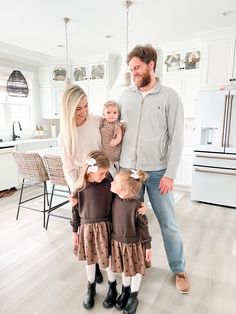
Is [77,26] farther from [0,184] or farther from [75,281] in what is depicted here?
[75,281]

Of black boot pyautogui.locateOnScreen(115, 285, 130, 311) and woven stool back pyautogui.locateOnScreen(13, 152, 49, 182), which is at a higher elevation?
woven stool back pyautogui.locateOnScreen(13, 152, 49, 182)

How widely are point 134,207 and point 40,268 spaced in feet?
4.06

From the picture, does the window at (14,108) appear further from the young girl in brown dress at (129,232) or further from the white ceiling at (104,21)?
the young girl in brown dress at (129,232)

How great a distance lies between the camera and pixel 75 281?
6.14 feet

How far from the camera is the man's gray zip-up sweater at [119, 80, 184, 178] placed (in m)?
1.51

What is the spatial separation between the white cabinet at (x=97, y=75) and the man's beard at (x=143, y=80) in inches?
132

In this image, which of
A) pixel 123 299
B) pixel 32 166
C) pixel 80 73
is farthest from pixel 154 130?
pixel 80 73

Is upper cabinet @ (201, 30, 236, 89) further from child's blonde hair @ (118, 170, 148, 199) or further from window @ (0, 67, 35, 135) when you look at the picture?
window @ (0, 67, 35, 135)

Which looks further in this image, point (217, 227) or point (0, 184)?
point (0, 184)

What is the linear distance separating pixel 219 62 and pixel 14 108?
395 cm

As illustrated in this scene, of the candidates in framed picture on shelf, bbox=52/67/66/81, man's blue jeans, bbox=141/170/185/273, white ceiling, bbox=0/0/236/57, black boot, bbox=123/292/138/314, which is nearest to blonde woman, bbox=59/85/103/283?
man's blue jeans, bbox=141/170/185/273

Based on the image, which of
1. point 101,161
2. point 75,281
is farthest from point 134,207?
point 75,281

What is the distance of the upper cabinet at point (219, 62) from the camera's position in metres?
3.25

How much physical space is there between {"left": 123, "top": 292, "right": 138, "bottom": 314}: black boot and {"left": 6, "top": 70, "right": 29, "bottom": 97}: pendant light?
4495 millimetres
